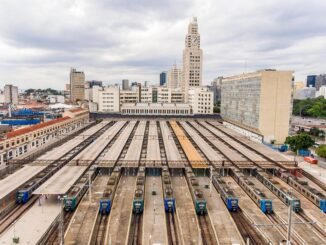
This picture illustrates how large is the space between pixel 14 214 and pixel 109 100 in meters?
126

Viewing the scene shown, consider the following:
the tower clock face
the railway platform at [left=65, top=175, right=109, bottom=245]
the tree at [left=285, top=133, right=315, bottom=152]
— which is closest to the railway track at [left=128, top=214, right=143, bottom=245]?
the railway platform at [left=65, top=175, right=109, bottom=245]

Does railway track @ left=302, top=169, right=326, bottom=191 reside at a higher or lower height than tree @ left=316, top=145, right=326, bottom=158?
lower

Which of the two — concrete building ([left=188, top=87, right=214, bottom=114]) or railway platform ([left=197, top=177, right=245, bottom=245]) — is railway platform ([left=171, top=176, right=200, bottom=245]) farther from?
concrete building ([left=188, top=87, right=214, bottom=114])

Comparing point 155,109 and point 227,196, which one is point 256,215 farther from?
point 155,109

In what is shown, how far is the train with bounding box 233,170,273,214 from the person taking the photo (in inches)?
1698

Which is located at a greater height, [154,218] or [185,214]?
[185,214]

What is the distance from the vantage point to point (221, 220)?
132ft

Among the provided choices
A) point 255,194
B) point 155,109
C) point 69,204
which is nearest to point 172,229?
point 69,204

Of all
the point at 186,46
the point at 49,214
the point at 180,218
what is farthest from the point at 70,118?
the point at 186,46

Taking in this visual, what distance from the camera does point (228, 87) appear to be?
136250 millimetres

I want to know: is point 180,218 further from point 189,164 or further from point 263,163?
point 263,163

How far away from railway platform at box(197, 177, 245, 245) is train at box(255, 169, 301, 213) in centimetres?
990

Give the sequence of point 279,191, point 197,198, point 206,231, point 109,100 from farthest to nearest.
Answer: point 109,100, point 279,191, point 197,198, point 206,231

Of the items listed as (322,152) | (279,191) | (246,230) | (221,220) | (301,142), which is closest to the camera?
(246,230)
